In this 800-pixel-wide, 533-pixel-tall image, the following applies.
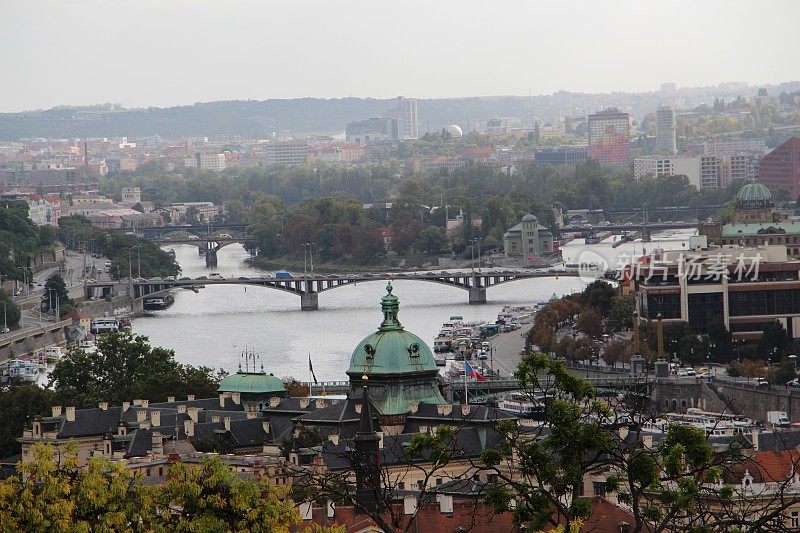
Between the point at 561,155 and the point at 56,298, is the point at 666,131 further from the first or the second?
the point at 56,298

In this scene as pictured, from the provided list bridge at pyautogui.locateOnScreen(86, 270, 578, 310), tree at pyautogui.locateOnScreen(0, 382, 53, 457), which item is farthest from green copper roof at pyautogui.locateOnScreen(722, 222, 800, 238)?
tree at pyautogui.locateOnScreen(0, 382, 53, 457)

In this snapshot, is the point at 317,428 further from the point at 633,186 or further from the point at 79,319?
the point at 633,186

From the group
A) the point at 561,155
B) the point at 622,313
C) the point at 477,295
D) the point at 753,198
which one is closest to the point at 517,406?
the point at 622,313

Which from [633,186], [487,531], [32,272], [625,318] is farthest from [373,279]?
[487,531]

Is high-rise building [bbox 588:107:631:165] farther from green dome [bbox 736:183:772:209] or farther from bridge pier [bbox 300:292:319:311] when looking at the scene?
bridge pier [bbox 300:292:319:311]

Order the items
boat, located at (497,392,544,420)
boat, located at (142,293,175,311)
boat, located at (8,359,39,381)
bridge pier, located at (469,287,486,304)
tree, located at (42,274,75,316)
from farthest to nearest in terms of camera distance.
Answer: boat, located at (142,293,175,311) < bridge pier, located at (469,287,486,304) < tree, located at (42,274,75,316) < boat, located at (8,359,39,381) < boat, located at (497,392,544,420)

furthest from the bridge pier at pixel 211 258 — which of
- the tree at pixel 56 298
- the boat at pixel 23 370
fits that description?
the boat at pixel 23 370
